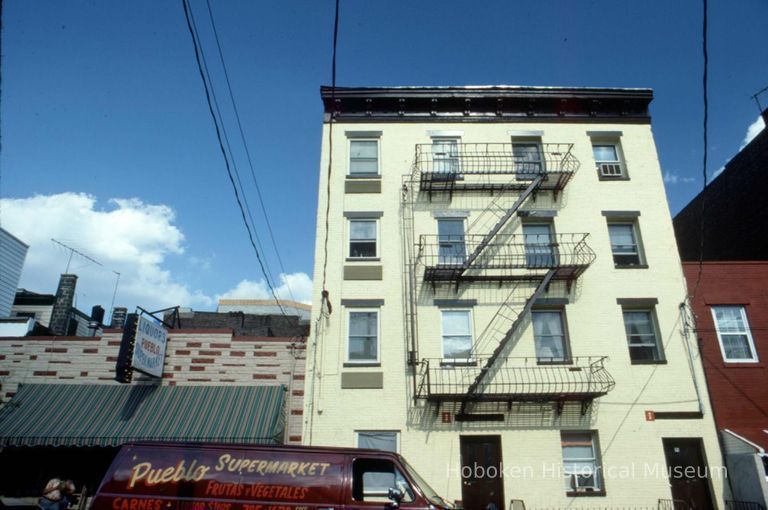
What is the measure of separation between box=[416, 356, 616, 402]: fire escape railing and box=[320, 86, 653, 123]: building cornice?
8.98 meters

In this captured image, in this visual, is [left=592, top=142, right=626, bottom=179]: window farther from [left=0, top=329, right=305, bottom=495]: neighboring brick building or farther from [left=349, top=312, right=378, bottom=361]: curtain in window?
[left=0, top=329, right=305, bottom=495]: neighboring brick building

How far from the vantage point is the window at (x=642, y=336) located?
48.0ft

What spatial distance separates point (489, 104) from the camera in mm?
18172

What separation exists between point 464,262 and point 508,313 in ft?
6.98

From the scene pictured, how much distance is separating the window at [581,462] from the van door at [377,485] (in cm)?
720

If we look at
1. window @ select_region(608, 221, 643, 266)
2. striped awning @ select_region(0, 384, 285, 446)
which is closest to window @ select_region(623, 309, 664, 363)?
window @ select_region(608, 221, 643, 266)

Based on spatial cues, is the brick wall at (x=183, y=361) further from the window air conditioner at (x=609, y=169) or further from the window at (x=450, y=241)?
the window air conditioner at (x=609, y=169)

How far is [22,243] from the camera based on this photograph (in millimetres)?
24594

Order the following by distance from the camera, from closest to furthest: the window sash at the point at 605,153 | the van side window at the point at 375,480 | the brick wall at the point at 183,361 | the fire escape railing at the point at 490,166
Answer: the van side window at the point at 375,480
the brick wall at the point at 183,361
the fire escape railing at the point at 490,166
the window sash at the point at 605,153

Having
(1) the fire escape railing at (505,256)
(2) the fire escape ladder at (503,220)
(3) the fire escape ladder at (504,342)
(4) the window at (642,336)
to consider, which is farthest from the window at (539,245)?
(4) the window at (642,336)

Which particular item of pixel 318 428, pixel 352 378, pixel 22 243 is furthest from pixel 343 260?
pixel 22 243

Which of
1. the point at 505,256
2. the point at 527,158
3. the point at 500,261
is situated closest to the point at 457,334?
the point at 500,261

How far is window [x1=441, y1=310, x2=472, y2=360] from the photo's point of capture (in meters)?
14.4

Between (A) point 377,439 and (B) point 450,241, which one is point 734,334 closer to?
(B) point 450,241
